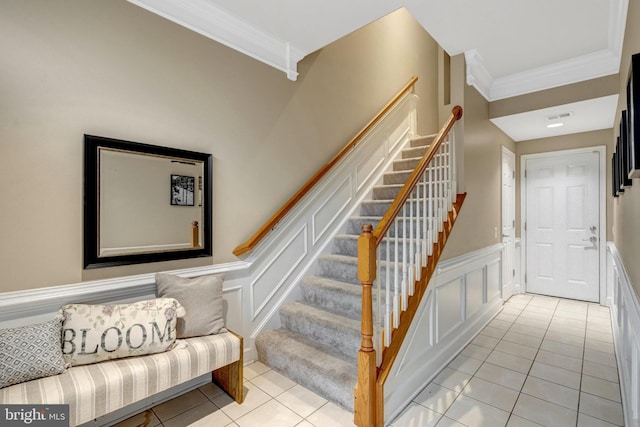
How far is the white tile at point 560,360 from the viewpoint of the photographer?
2.66 m

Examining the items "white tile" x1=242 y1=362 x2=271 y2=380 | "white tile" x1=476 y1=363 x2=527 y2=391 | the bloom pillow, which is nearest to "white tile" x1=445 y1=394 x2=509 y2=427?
"white tile" x1=476 y1=363 x2=527 y2=391

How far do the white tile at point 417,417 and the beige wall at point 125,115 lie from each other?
1.60 m

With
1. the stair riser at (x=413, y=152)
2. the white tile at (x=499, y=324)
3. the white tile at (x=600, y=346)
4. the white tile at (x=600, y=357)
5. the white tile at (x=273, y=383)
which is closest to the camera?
the white tile at (x=273, y=383)

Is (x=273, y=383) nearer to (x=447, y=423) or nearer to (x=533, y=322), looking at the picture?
(x=447, y=423)

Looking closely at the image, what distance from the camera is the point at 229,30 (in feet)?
7.71

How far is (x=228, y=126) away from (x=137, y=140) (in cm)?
67

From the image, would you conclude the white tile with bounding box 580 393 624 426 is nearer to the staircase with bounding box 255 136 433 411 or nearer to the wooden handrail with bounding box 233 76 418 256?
the staircase with bounding box 255 136 433 411

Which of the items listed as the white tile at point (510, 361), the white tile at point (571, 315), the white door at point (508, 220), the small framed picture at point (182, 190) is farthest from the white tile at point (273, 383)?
the white tile at point (571, 315)

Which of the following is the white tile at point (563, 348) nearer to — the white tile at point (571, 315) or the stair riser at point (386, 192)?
the white tile at point (571, 315)

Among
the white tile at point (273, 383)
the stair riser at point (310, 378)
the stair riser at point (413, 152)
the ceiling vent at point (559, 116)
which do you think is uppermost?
the ceiling vent at point (559, 116)

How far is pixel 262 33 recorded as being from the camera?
2510 millimetres

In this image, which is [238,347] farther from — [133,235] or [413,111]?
[413,111]

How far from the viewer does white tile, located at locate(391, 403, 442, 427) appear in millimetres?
1917

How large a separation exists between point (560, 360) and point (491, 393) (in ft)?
3.38
